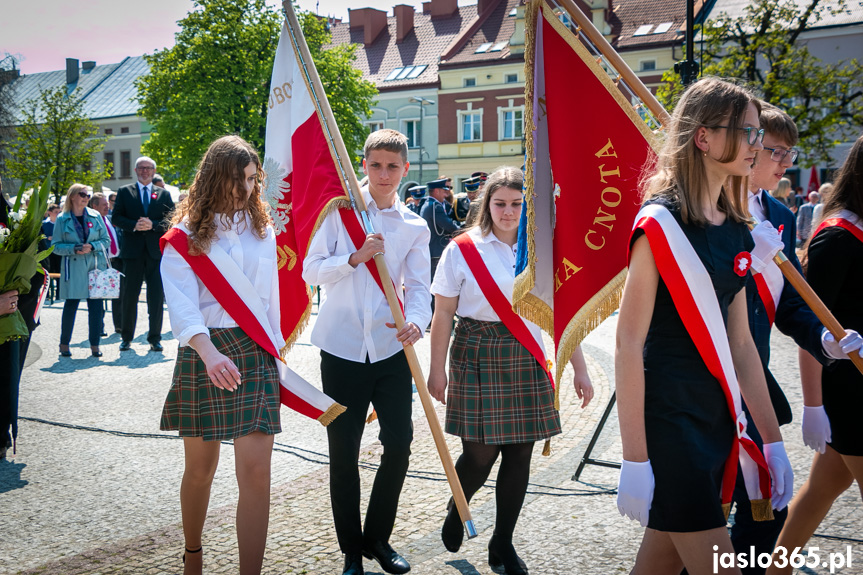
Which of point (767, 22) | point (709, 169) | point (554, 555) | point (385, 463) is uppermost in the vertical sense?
point (767, 22)

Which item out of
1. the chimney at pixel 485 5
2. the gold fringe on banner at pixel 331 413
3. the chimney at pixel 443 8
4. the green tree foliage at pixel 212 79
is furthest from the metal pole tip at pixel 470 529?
the chimney at pixel 443 8

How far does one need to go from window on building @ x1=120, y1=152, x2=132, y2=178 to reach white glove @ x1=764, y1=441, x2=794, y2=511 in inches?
2584

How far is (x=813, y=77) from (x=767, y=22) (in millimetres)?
2087

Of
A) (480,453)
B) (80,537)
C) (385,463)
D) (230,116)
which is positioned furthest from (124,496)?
(230,116)

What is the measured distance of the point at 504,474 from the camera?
428cm

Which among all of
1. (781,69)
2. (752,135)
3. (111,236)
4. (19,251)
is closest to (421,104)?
(781,69)

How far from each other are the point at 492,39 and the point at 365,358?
44.9 meters

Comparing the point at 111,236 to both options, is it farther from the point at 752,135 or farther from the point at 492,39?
the point at 492,39

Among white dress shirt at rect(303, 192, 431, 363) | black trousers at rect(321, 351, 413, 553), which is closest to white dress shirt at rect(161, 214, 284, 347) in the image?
white dress shirt at rect(303, 192, 431, 363)

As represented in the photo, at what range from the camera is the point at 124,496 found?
17.0 feet

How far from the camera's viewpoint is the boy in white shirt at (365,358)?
4.10m

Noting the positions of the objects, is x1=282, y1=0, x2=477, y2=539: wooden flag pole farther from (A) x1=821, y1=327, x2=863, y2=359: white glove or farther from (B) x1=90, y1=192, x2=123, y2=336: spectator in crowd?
(B) x1=90, y1=192, x2=123, y2=336: spectator in crowd

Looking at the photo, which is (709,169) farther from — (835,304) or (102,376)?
(102,376)

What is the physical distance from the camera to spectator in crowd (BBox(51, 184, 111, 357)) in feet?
34.5
